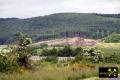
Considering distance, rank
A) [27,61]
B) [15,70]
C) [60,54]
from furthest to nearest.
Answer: [60,54] < [27,61] < [15,70]

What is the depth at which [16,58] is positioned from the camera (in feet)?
117

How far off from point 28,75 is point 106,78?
488 centimetres

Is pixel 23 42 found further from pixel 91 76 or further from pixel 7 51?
pixel 91 76

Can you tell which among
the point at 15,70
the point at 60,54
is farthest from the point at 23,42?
the point at 60,54

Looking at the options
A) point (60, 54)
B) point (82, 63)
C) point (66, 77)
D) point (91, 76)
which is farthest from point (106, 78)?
point (60, 54)

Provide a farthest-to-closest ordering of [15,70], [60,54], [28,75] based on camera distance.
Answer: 1. [60,54]
2. [15,70]
3. [28,75]

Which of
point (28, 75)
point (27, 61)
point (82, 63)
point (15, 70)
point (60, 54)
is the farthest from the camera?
point (60, 54)

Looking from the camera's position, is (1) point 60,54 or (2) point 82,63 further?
(1) point 60,54

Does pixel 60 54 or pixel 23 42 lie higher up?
pixel 23 42

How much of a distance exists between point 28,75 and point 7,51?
511 cm

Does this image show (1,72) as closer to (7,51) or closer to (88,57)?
(7,51)

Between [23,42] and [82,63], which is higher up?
[23,42]

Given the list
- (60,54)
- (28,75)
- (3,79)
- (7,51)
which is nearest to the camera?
(3,79)

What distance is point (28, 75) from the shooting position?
3070 centimetres
